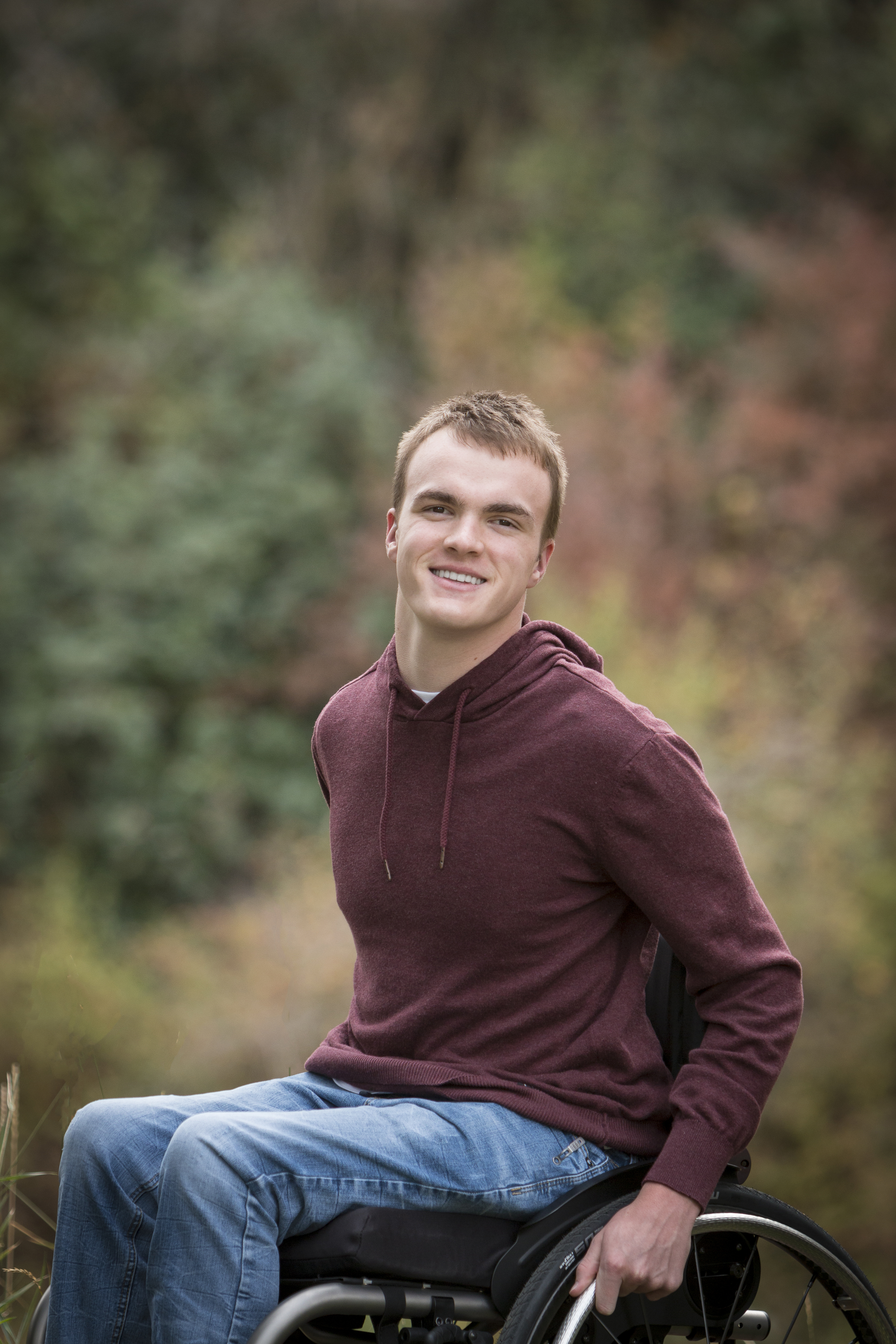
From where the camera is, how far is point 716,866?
1.44 metres

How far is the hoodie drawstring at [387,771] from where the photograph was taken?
5.02ft

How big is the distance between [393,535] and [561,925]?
527 mm

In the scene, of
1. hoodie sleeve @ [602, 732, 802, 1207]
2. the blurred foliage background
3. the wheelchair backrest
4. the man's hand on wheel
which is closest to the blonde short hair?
hoodie sleeve @ [602, 732, 802, 1207]

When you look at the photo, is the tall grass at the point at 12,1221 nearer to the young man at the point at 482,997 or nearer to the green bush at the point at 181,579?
the young man at the point at 482,997

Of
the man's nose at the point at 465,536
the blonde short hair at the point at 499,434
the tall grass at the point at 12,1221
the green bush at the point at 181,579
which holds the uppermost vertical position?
the green bush at the point at 181,579

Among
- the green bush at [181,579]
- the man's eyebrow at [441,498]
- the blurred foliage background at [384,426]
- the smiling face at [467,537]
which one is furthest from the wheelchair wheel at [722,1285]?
the green bush at [181,579]

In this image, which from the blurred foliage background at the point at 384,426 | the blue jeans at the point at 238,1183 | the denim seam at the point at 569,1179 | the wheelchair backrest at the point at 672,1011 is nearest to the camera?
the blue jeans at the point at 238,1183

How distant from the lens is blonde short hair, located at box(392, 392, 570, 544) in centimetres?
159

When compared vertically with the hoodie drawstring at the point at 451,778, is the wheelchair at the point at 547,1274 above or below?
below

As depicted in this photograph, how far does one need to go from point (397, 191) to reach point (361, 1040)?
555 inches

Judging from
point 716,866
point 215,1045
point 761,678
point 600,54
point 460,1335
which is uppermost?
point 600,54

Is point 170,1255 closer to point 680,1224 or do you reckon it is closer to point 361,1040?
point 361,1040

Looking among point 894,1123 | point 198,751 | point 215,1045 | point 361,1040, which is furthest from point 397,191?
point 361,1040

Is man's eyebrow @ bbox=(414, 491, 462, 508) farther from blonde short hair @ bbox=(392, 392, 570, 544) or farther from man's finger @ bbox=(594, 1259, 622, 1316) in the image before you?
man's finger @ bbox=(594, 1259, 622, 1316)
